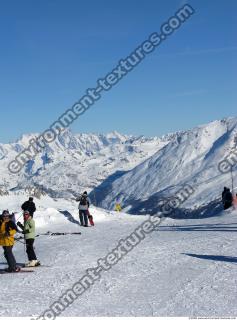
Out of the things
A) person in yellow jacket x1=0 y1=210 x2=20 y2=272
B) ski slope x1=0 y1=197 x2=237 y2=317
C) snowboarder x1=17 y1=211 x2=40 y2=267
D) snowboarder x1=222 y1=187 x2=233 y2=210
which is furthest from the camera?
snowboarder x1=222 y1=187 x2=233 y2=210

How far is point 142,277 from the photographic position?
48.3 feet

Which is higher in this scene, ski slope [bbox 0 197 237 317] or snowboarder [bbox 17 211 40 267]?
snowboarder [bbox 17 211 40 267]

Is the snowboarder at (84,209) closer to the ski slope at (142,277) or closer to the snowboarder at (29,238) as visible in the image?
the ski slope at (142,277)

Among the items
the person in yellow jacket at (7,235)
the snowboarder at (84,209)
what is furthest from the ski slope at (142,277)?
the snowboarder at (84,209)

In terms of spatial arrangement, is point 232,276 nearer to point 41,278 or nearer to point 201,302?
point 201,302

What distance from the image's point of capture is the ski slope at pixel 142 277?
1170cm

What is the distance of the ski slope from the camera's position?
38.4ft

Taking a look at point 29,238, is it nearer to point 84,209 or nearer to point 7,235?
point 7,235

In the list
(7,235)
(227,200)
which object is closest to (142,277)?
(7,235)

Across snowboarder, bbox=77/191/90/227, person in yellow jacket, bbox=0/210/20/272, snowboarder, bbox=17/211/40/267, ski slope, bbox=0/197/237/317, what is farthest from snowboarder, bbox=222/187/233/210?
person in yellow jacket, bbox=0/210/20/272

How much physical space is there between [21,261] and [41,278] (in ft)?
12.7

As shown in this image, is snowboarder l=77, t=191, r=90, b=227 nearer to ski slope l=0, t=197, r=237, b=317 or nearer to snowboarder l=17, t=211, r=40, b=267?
ski slope l=0, t=197, r=237, b=317

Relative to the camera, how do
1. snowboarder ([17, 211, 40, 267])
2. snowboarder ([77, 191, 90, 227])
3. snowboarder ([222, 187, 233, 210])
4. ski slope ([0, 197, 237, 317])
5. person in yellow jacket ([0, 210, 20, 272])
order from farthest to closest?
snowboarder ([222, 187, 233, 210]) < snowboarder ([77, 191, 90, 227]) < snowboarder ([17, 211, 40, 267]) < person in yellow jacket ([0, 210, 20, 272]) < ski slope ([0, 197, 237, 317])

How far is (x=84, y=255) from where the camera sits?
1877 centimetres
